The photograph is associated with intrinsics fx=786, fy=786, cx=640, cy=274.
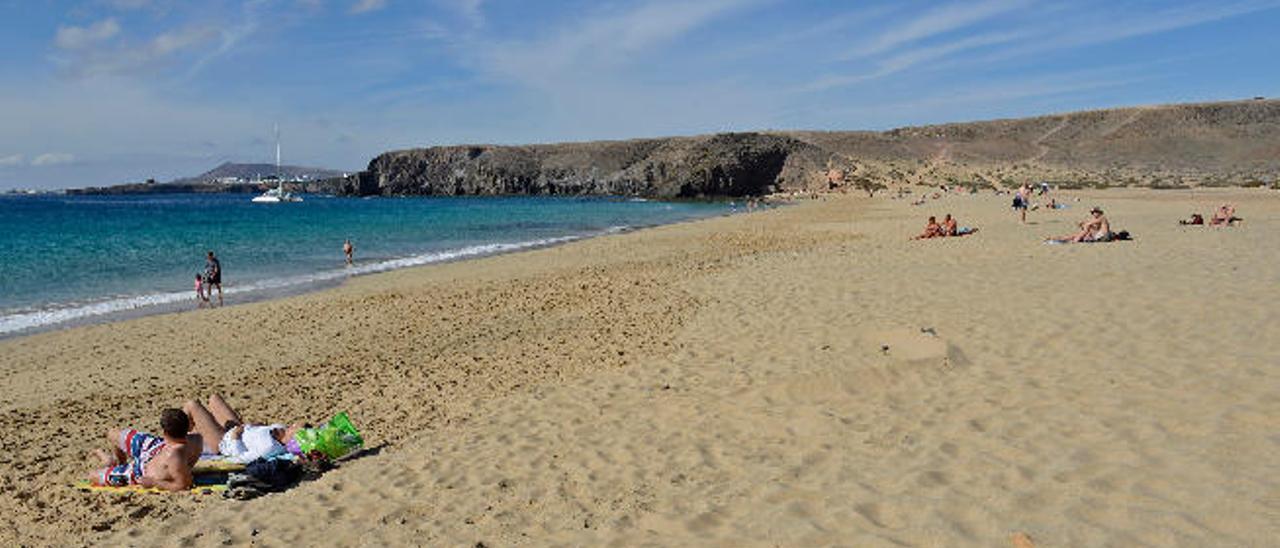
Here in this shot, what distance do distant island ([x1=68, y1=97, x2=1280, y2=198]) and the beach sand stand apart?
69927mm

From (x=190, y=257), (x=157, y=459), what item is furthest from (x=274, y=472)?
(x=190, y=257)

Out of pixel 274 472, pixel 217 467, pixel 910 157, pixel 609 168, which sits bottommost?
pixel 217 467

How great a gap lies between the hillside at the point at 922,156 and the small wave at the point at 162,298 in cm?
6524

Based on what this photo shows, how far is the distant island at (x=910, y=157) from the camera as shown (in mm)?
92875

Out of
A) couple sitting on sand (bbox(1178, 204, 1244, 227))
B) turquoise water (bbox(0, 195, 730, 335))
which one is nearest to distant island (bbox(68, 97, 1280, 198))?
turquoise water (bbox(0, 195, 730, 335))

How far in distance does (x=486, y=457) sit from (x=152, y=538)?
241 centimetres

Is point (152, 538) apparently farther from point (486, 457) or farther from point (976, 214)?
point (976, 214)

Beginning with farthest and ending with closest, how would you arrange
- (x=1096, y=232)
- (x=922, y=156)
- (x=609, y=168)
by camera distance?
(x=609, y=168)
(x=922, y=156)
(x=1096, y=232)

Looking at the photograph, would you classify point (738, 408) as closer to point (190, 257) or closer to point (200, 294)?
point (200, 294)

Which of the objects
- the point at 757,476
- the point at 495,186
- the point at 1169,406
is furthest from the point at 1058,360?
the point at 495,186

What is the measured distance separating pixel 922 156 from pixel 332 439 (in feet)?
384

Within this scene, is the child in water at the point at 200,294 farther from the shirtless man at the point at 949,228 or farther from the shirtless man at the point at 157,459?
the shirtless man at the point at 949,228

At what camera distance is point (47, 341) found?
46.3 feet

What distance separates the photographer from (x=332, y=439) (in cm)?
675
